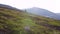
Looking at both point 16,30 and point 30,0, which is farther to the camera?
point 30,0

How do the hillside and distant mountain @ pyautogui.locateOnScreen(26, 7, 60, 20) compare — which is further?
distant mountain @ pyautogui.locateOnScreen(26, 7, 60, 20)

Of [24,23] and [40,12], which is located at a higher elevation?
[40,12]

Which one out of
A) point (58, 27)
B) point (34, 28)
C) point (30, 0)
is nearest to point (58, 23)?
point (58, 27)

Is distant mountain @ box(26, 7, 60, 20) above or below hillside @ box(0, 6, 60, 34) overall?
above

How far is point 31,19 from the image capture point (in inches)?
94.0

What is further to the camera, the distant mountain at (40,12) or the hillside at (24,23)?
the distant mountain at (40,12)

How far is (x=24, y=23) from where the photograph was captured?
7.66 ft

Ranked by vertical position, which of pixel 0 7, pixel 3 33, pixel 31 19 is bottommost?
pixel 3 33

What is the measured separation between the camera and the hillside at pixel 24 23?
2.26 metres

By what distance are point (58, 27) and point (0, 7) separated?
1043 mm

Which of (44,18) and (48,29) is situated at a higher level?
(44,18)

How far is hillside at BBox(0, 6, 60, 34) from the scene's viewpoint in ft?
7.41

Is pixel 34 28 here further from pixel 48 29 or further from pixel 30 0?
pixel 30 0

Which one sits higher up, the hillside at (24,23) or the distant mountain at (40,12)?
the distant mountain at (40,12)
